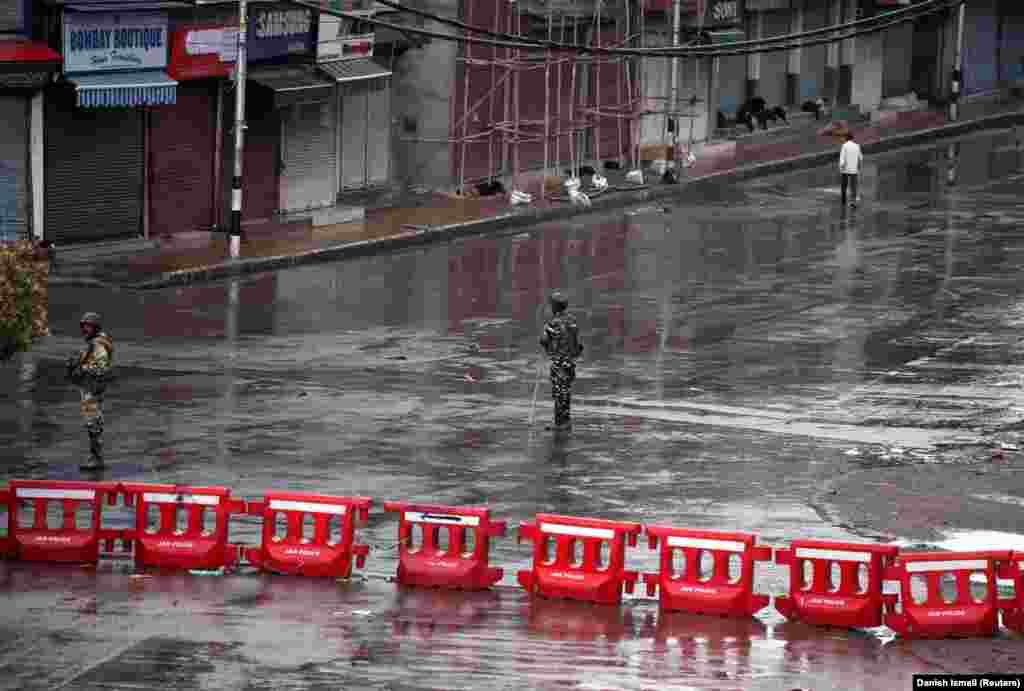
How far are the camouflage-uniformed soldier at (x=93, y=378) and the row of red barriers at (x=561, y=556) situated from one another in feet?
9.47

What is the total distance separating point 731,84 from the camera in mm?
54344

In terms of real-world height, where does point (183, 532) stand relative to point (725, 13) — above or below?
below

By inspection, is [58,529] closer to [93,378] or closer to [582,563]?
[93,378]

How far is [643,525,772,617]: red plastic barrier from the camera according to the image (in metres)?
16.8

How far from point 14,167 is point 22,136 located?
0.50 metres

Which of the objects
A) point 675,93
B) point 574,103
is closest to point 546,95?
point 574,103

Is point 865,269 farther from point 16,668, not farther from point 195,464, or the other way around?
point 16,668

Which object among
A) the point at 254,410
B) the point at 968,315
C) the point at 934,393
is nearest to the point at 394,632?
the point at 254,410

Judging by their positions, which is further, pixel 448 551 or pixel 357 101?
pixel 357 101

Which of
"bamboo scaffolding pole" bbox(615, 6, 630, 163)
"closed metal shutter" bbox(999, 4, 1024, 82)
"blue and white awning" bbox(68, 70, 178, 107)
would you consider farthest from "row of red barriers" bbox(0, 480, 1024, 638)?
"closed metal shutter" bbox(999, 4, 1024, 82)

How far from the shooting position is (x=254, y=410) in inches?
990

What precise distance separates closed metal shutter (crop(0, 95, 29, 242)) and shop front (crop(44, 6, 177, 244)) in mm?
428

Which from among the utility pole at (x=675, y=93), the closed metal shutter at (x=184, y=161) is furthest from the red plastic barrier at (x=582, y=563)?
the utility pole at (x=675, y=93)

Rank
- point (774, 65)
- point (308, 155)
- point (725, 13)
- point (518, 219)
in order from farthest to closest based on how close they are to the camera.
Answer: point (774, 65) < point (725, 13) < point (518, 219) < point (308, 155)
